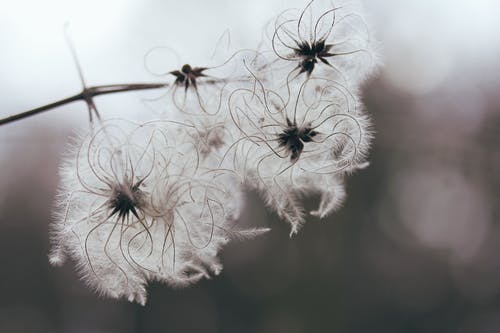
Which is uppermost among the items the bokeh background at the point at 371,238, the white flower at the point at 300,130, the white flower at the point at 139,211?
the bokeh background at the point at 371,238

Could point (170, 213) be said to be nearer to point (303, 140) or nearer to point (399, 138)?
point (303, 140)

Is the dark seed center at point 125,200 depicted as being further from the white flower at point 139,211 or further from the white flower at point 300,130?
the white flower at point 300,130

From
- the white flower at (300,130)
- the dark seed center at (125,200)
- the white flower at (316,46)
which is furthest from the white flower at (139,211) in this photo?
the white flower at (316,46)

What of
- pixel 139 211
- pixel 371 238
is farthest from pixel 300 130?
pixel 371 238

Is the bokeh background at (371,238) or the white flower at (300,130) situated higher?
the bokeh background at (371,238)

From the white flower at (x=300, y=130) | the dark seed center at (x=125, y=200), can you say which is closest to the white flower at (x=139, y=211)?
the dark seed center at (x=125, y=200)

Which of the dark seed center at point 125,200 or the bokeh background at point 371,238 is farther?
the bokeh background at point 371,238

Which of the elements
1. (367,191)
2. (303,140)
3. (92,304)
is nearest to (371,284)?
(367,191)

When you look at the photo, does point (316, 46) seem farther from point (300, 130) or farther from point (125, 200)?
point (125, 200)

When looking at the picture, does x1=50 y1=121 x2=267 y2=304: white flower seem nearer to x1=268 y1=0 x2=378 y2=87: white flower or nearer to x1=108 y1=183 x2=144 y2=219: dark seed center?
x1=108 y1=183 x2=144 y2=219: dark seed center
